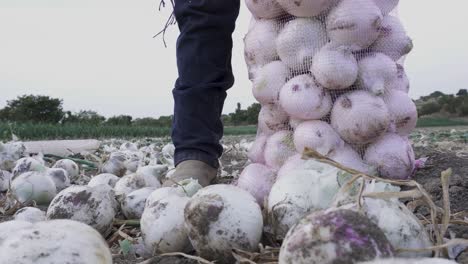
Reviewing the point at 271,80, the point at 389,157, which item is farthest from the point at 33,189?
the point at 389,157

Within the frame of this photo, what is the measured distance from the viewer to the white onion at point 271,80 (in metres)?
2.06

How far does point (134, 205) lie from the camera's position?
2.01 m

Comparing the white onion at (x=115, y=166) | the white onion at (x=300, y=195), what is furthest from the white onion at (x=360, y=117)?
the white onion at (x=115, y=166)

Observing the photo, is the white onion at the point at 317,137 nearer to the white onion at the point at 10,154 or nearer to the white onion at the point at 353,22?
the white onion at the point at 353,22

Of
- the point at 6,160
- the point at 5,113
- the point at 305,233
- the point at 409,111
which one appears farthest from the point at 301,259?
the point at 5,113

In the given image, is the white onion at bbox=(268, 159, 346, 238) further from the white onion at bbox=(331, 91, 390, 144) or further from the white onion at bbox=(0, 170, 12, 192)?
the white onion at bbox=(0, 170, 12, 192)

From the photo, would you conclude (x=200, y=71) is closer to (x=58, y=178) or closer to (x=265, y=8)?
(x=265, y=8)

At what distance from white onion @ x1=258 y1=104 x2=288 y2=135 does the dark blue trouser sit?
38 cm

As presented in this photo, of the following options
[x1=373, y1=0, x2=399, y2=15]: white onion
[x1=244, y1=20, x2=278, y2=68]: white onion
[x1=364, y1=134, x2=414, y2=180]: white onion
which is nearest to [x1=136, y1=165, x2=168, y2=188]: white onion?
[x1=244, y1=20, x2=278, y2=68]: white onion

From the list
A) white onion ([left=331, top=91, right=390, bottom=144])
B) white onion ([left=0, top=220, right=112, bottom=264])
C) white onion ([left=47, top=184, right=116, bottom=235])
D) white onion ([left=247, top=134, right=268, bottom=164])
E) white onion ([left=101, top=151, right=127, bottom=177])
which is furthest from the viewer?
white onion ([left=101, top=151, right=127, bottom=177])

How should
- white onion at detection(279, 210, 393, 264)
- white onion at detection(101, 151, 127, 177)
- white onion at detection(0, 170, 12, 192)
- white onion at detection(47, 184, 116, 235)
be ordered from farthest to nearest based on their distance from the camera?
white onion at detection(101, 151, 127, 177)
white onion at detection(0, 170, 12, 192)
white onion at detection(47, 184, 116, 235)
white onion at detection(279, 210, 393, 264)

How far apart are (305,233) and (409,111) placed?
4.26 feet

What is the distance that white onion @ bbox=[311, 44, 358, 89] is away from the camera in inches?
76.3

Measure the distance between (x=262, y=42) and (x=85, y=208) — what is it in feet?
2.88
